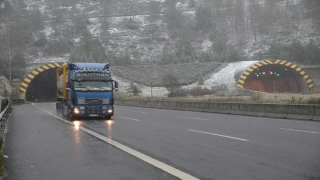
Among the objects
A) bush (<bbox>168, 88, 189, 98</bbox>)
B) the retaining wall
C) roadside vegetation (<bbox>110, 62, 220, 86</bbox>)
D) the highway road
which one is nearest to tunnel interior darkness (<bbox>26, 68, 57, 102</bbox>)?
bush (<bbox>168, 88, 189, 98</bbox>)

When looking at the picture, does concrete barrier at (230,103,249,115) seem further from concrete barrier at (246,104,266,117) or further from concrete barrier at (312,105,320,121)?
concrete barrier at (312,105,320,121)

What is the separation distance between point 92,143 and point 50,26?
175731mm

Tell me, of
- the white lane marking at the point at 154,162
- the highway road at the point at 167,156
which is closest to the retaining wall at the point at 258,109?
the highway road at the point at 167,156

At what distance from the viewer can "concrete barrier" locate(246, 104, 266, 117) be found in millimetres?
25828

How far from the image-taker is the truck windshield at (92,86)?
2372 cm

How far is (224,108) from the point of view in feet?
98.8

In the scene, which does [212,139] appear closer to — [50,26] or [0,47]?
[0,47]

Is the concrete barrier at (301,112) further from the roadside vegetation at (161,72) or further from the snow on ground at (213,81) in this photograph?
the roadside vegetation at (161,72)

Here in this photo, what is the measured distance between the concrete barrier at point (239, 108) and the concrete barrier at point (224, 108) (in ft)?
1.32

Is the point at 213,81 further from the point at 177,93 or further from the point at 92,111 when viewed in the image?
the point at 92,111

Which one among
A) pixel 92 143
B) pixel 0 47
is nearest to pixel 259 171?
pixel 92 143

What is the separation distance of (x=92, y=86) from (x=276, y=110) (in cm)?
1043

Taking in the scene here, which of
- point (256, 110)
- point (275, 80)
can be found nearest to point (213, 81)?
point (275, 80)

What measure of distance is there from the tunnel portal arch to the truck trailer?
38.5 m
